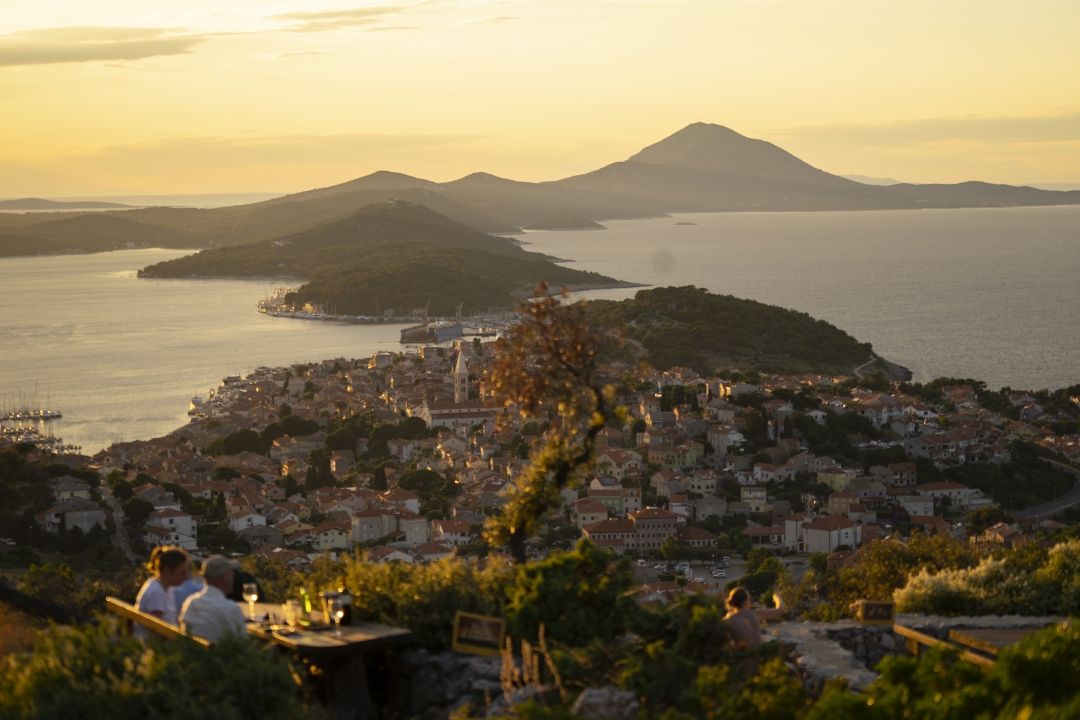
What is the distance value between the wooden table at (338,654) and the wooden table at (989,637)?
1.84 m

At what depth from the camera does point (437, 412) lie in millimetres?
35375

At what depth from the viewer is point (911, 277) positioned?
9269cm

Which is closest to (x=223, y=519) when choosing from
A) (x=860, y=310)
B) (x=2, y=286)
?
(x=860, y=310)

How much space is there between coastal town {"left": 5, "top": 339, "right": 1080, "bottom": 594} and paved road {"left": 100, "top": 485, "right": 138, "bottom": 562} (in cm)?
6

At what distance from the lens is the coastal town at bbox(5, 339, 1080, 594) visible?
69.8 ft

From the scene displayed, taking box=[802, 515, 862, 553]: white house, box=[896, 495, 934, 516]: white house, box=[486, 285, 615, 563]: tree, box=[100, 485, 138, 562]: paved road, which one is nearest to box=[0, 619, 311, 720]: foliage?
box=[486, 285, 615, 563]: tree

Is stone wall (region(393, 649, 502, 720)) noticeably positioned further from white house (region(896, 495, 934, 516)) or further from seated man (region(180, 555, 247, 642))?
white house (region(896, 495, 934, 516))

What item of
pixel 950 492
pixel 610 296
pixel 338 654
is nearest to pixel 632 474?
pixel 950 492

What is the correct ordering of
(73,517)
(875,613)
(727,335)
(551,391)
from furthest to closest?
(727,335) → (73,517) → (551,391) → (875,613)

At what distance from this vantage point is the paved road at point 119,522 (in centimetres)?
1944

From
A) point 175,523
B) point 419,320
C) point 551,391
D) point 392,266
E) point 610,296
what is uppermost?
point 551,391

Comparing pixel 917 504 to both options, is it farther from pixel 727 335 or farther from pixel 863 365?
pixel 727 335

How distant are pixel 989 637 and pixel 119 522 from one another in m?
18.4

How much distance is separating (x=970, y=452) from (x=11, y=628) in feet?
88.1
